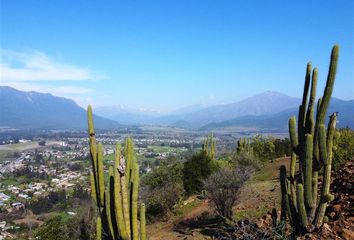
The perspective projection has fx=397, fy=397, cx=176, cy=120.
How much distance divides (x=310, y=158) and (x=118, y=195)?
212 inches

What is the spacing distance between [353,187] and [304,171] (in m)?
3.98

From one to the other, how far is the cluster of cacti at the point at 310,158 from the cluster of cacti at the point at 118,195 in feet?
14.7

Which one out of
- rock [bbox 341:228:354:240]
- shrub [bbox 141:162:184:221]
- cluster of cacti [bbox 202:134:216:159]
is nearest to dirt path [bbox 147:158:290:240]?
shrub [bbox 141:162:184:221]

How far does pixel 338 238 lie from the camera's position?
1034 centimetres

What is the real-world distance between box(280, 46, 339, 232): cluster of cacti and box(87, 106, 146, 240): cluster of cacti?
4466 mm

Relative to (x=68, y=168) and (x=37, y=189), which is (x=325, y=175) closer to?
(x=37, y=189)

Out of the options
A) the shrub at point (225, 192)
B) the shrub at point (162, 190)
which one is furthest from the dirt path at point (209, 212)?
the shrub at point (162, 190)

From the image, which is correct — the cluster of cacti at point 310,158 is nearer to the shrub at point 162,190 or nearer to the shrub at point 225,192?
the shrub at point 225,192

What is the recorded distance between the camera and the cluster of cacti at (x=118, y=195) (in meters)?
10.7

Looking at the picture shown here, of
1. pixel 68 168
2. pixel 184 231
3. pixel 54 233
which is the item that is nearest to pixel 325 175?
pixel 184 231

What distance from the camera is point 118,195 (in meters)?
10.6

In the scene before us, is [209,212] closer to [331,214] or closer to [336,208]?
[336,208]

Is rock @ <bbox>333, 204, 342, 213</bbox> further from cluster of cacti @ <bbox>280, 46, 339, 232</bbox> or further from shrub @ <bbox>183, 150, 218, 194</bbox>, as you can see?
shrub @ <bbox>183, 150, 218, 194</bbox>

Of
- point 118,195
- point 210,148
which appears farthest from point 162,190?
point 118,195
